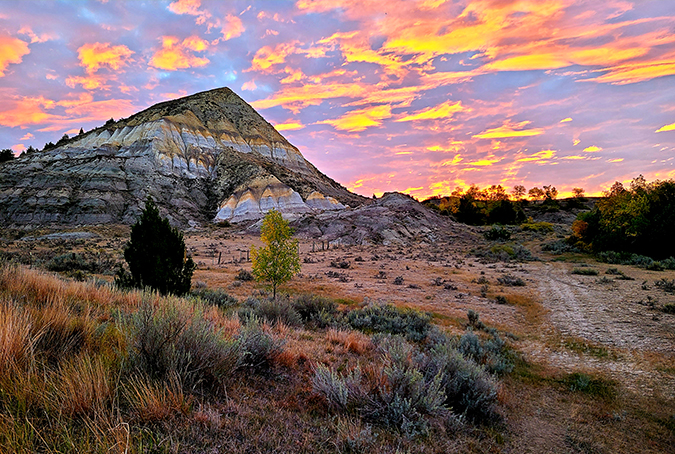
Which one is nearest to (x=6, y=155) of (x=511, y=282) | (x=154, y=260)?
(x=154, y=260)

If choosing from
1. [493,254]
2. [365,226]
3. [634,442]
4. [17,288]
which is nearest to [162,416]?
[17,288]

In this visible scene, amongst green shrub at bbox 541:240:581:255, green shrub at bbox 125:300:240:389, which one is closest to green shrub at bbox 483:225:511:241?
green shrub at bbox 541:240:581:255

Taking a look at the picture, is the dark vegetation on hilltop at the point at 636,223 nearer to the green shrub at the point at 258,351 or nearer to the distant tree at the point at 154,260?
the green shrub at the point at 258,351

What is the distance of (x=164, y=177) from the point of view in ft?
216

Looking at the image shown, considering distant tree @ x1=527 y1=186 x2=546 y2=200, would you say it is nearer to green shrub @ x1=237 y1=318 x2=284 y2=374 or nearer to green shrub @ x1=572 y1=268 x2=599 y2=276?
green shrub @ x1=572 y1=268 x2=599 y2=276

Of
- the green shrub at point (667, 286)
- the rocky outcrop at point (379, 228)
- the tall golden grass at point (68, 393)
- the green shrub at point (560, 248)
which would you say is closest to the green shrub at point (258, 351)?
the tall golden grass at point (68, 393)

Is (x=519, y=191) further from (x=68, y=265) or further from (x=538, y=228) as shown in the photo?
(x=68, y=265)

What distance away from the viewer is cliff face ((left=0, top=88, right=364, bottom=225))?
52312mm

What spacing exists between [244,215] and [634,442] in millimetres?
61202

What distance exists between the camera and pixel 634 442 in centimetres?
474

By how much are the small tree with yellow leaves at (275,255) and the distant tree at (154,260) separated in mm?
2841

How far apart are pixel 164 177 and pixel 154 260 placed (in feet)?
213

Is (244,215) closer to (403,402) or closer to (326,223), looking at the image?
(326,223)

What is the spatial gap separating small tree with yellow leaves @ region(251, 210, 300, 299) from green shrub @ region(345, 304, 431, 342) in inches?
171
